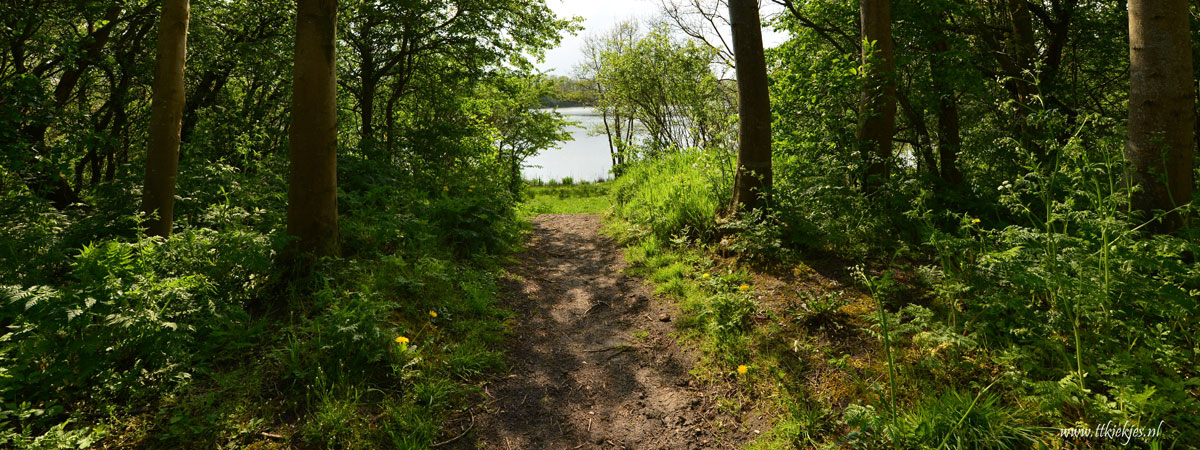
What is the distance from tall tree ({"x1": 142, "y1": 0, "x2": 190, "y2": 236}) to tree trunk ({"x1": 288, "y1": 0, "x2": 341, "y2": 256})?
3.35 feet

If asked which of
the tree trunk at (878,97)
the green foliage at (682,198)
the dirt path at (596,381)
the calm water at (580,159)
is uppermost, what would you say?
the calm water at (580,159)

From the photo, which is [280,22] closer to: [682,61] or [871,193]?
[871,193]

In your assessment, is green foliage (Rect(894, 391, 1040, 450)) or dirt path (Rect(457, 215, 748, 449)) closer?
green foliage (Rect(894, 391, 1040, 450))

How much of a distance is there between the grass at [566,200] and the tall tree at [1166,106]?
8441 millimetres

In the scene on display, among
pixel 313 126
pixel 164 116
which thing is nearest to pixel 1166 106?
pixel 313 126

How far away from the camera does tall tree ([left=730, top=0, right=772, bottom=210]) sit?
5.05 metres

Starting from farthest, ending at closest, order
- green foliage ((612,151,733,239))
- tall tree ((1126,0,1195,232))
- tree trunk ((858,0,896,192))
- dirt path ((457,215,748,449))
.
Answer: green foliage ((612,151,733,239))
tree trunk ((858,0,896,192))
tall tree ((1126,0,1195,232))
dirt path ((457,215,748,449))

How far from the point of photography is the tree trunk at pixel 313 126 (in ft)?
13.4

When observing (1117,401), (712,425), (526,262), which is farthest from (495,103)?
(1117,401)

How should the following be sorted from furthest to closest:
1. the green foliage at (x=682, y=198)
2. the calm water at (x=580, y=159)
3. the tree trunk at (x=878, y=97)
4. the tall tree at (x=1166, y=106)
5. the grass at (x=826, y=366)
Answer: the calm water at (x=580, y=159) < the green foliage at (x=682, y=198) < the tree trunk at (x=878, y=97) < the tall tree at (x=1166, y=106) < the grass at (x=826, y=366)

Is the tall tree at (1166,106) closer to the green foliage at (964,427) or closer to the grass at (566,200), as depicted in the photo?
the green foliage at (964,427)

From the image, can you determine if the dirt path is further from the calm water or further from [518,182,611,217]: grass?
the calm water

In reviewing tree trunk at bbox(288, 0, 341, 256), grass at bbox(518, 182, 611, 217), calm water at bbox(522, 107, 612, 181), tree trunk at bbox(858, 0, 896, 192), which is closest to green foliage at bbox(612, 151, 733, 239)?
tree trunk at bbox(858, 0, 896, 192)

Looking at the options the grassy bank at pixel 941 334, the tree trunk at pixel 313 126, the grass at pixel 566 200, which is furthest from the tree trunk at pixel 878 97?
the grass at pixel 566 200
